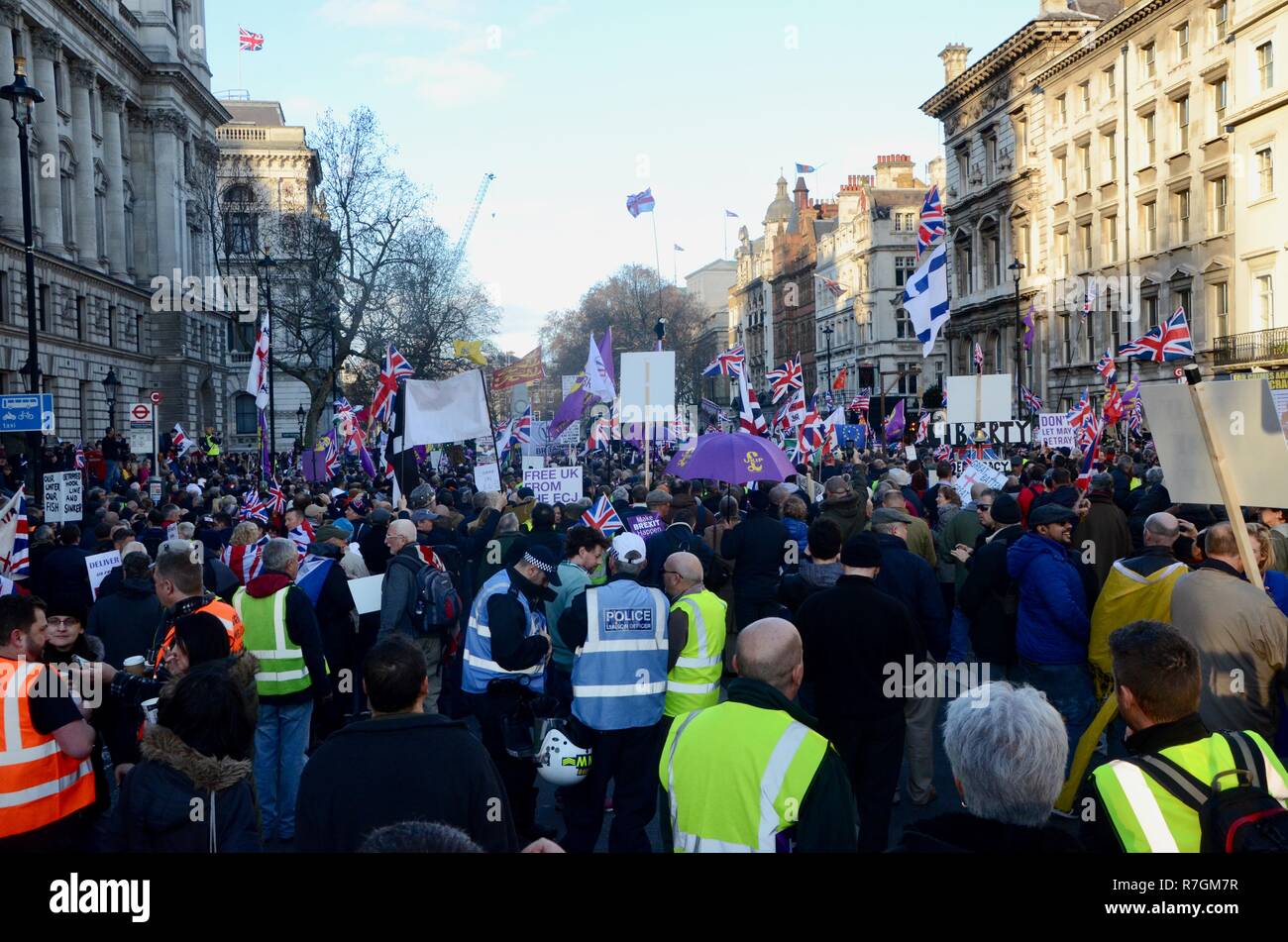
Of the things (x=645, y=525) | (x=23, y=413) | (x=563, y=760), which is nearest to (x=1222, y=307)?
(x=645, y=525)

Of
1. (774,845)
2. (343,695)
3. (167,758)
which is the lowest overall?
(343,695)

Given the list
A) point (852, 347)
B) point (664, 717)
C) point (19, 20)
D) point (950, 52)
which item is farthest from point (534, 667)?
point (852, 347)

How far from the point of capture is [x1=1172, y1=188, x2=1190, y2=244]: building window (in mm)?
39500

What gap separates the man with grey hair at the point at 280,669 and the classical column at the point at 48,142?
42165 millimetres

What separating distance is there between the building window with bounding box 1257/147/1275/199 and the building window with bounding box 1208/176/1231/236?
6.06ft

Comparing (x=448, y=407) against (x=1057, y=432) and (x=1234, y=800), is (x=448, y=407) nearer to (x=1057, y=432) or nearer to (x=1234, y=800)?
(x=1234, y=800)

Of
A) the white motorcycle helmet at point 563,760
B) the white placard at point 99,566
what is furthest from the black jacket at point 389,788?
the white placard at point 99,566

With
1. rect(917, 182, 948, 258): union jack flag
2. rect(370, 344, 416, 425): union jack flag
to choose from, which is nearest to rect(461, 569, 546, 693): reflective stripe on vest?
rect(370, 344, 416, 425): union jack flag

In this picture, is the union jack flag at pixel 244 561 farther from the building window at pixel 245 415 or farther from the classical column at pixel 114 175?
the building window at pixel 245 415

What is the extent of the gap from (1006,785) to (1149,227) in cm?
4406

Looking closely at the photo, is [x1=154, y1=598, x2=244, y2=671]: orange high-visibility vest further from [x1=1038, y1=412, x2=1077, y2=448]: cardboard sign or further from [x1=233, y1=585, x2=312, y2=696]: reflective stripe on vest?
[x1=1038, y1=412, x2=1077, y2=448]: cardboard sign
